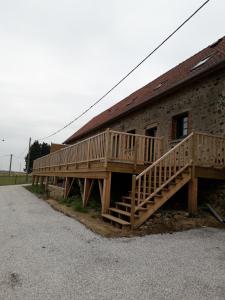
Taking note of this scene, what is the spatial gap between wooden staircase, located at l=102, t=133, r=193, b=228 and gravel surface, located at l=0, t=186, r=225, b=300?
2.47 feet

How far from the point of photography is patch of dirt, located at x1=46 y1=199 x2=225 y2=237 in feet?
21.1

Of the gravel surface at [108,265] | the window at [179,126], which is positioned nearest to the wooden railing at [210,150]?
the gravel surface at [108,265]

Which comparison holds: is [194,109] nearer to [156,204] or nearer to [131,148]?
[131,148]

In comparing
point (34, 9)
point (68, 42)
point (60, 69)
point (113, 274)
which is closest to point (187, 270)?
point (113, 274)

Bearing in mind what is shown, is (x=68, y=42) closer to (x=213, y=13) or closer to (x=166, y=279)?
(x=213, y=13)

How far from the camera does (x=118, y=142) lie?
850 centimetres

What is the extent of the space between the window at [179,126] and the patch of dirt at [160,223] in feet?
11.1

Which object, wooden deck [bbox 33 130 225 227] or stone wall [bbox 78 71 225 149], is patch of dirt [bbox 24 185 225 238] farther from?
stone wall [bbox 78 71 225 149]

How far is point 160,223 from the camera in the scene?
6996 mm

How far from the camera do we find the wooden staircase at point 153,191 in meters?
6.69

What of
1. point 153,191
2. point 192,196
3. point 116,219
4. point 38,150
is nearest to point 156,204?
point 153,191

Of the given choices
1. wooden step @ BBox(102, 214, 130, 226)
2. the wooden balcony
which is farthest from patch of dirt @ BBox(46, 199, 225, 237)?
the wooden balcony

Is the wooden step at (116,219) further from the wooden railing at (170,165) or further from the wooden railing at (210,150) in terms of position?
the wooden railing at (210,150)

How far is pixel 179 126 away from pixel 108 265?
7664 mm
